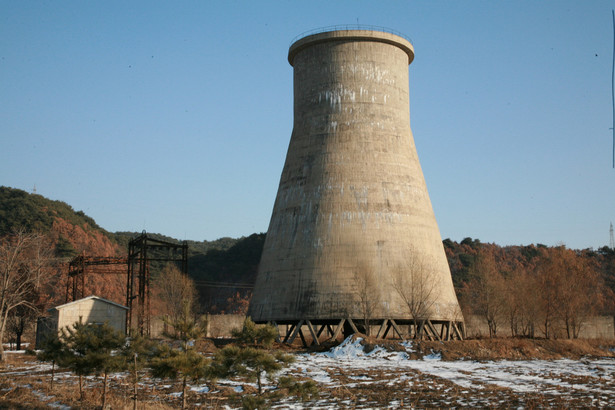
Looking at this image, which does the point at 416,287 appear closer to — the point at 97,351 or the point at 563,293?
the point at 563,293

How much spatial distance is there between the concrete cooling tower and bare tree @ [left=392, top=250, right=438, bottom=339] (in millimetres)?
56

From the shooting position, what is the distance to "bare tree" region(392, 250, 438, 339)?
31953 millimetres

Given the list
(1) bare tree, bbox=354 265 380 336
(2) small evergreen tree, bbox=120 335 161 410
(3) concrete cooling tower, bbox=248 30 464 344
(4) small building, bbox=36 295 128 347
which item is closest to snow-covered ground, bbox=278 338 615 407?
(1) bare tree, bbox=354 265 380 336

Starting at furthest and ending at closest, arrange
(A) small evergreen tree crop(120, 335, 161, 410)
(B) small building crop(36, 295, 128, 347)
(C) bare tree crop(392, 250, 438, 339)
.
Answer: (B) small building crop(36, 295, 128, 347) → (C) bare tree crop(392, 250, 438, 339) → (A) small evergreen tree crop(120, 335, 161, 410)

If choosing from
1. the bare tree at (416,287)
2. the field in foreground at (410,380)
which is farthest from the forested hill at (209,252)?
the field in foreground at (410,380)

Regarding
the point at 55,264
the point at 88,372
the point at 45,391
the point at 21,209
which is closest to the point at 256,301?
the point at 45,391

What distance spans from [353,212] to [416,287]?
5.06 m

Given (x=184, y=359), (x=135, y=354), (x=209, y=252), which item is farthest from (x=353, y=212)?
(x=209, y=252)

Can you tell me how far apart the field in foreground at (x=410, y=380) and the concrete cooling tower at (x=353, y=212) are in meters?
3.47

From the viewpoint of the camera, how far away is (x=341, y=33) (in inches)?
1427

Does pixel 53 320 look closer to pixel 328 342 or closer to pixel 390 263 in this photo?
pixel 328 342

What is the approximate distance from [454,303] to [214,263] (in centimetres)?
6832

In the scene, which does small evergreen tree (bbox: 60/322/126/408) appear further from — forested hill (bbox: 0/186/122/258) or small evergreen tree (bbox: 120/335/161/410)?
forested hill (bbox: 0/186/122/258)

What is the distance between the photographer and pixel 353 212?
33.3 metres
